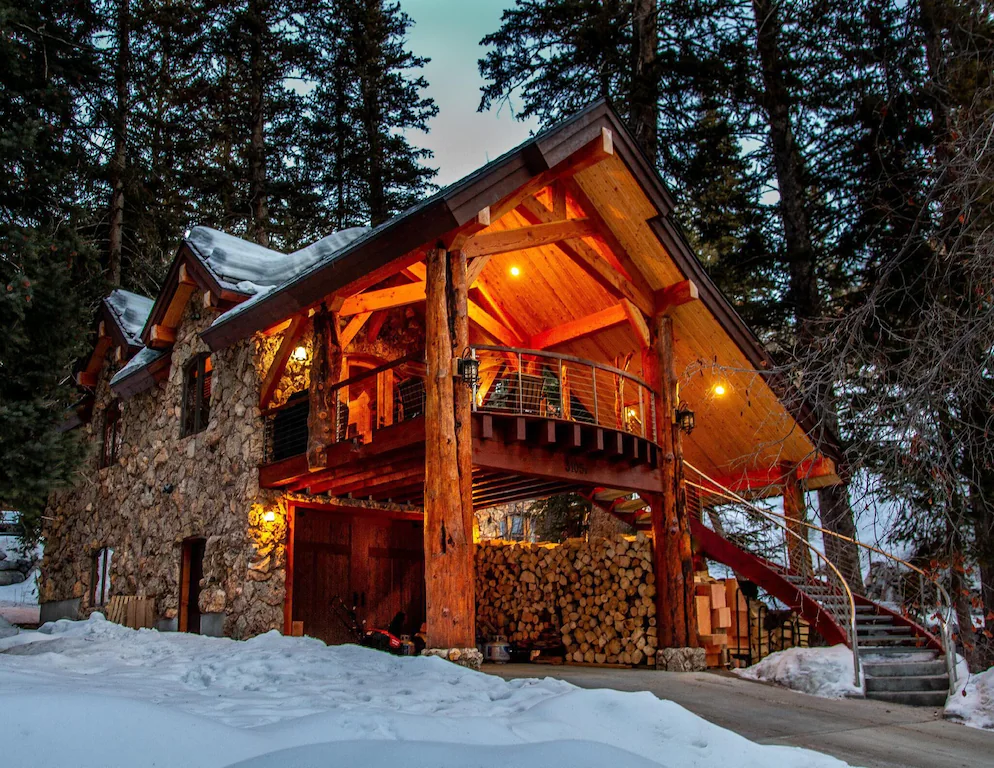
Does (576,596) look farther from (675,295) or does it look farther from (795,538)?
(675,295)

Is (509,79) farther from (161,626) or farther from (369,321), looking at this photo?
(161,626)

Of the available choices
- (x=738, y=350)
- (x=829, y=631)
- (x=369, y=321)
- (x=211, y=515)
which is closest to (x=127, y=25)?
(x=369, y=321)

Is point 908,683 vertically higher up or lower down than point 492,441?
lower down

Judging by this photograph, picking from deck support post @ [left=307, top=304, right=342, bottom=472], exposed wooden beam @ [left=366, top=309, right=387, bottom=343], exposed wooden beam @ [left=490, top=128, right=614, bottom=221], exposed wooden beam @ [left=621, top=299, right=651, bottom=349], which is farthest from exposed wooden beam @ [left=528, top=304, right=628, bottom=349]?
deck support post @ [left=307, top=304, right=342, bottom=472]

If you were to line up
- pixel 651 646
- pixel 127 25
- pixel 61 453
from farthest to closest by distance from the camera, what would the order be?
pixel 127 25
pixel 651 646
pixel 61 453

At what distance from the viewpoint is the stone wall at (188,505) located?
12938 mm

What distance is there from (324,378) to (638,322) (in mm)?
4923

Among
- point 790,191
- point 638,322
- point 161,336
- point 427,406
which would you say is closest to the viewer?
point 427,406

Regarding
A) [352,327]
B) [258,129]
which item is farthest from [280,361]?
[258,129]

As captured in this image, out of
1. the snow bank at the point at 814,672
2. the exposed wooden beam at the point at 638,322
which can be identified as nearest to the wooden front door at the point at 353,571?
the exposed wooden beam at the point at 638,322

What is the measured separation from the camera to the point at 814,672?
10.2 m

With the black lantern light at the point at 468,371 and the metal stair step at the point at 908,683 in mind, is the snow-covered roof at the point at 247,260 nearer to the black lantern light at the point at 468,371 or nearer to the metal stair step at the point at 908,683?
the black lantern light at the point at 468,371

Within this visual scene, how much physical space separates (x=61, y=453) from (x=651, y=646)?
8.56 metres

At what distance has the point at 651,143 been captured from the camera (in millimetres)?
17328
